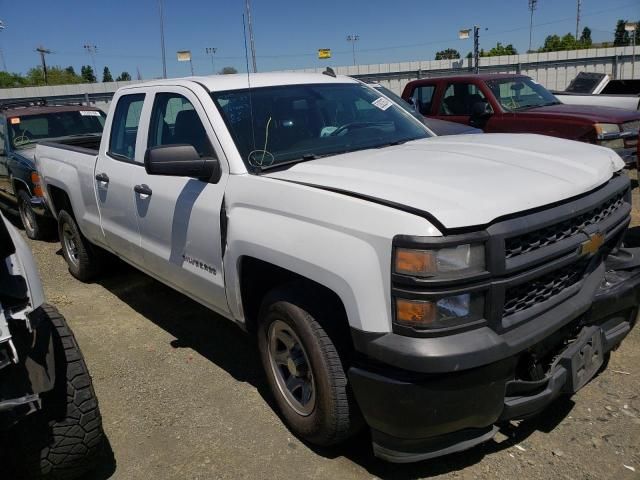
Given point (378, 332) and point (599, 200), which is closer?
point (378, 332)

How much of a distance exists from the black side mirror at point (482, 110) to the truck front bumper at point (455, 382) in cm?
655

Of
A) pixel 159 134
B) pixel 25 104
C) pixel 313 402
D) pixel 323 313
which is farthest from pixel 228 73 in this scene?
pixel 25 104

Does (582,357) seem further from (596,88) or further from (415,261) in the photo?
(596,88)

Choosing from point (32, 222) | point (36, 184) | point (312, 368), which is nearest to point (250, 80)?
point (312, 368)

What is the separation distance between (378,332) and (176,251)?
182 cm

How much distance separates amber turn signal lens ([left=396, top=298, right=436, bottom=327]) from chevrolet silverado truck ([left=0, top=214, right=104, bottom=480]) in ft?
4.74

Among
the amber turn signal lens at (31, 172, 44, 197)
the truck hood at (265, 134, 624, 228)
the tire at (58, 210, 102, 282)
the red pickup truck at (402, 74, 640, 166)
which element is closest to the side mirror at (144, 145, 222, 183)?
the truck hood at (265, 134, 624, 228)

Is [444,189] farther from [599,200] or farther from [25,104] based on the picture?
[25,104]

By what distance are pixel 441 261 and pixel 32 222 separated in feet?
23.8

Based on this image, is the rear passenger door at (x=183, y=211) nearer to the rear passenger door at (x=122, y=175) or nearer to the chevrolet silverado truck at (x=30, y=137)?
the rear passenger door at (x=122, y=175)

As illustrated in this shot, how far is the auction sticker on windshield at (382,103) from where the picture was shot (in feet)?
13.1

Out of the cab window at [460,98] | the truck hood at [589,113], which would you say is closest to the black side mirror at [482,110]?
the cab window at [460,98]

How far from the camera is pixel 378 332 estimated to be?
7.34ft

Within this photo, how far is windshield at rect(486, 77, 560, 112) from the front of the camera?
346 inches
